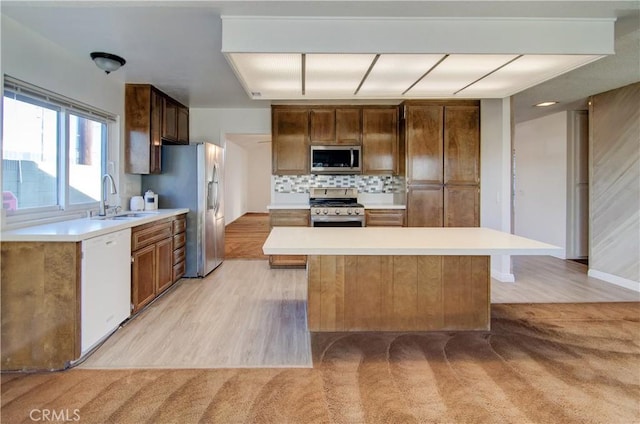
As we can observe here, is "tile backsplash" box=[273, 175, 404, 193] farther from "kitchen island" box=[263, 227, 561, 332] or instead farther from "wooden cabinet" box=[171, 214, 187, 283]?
"kitchen island" box=[263, 227, 561, 332]

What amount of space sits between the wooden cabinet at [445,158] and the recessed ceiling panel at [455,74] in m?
1.20

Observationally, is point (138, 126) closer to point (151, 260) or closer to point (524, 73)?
point (151, 260)

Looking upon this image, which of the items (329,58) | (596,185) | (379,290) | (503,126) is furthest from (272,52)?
(596,185)

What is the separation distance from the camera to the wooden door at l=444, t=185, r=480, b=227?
453cm

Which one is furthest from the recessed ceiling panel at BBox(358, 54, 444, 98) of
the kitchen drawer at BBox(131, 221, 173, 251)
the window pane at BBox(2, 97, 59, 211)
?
the window pane at BBox(2, 97, 59, 211)

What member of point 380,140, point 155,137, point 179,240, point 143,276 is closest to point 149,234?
point 143,276

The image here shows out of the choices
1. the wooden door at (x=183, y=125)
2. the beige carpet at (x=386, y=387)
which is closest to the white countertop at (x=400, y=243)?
the beige carpet at (x=386, y=387)

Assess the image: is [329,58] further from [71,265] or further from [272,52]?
[71,265]

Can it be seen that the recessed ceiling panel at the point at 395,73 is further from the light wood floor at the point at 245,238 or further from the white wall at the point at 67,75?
the light wood floor at the point at 245,238

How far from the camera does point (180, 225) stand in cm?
419

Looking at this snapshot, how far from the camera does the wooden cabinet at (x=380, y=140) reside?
4.94 meters

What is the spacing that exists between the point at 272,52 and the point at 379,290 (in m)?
1.88

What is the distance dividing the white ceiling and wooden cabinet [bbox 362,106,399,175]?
190cm

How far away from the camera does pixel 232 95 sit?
4.52 m
